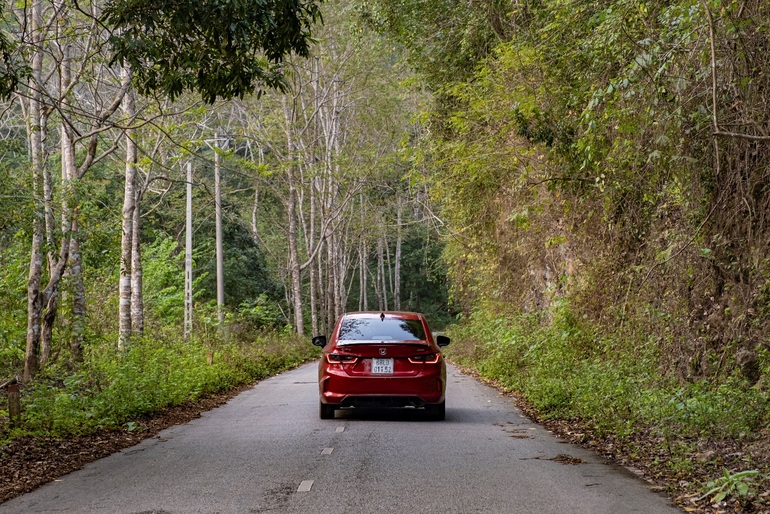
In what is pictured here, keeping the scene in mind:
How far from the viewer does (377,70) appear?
37.6m

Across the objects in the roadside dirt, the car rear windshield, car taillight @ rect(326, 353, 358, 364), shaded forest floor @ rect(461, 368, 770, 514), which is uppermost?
the car rear windshield

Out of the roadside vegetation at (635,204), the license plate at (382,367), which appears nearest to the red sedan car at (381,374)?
the license plate at (382,367)

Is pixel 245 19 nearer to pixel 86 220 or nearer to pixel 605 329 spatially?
pixel 86 220

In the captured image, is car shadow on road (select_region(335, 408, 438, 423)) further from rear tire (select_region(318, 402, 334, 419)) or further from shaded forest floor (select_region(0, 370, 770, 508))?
shaded forest floor (select_region(0, 370, 770, 508))

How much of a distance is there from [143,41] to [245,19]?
4.36 ft

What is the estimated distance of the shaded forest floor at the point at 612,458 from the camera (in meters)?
7.27

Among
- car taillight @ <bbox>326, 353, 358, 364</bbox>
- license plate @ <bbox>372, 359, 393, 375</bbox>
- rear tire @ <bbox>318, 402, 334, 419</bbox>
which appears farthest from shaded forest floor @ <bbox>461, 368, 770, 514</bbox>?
rear tire @ <bbox>318, 402, 334, 419</bbox>

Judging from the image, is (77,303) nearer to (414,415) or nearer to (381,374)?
(381,374)

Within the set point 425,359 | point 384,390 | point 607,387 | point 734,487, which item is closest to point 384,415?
point 384,390

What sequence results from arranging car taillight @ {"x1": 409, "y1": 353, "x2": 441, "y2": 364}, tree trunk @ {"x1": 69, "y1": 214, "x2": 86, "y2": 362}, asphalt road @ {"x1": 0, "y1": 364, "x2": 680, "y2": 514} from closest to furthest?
asphalt road @ {"x1": 0, "y1": 364, "x2": 680, "y2": 514} → car taillight @ {"x1": 409, "y1": 353, "x2": 441, "y2": 364} → tree trunk @ {"x1": 69, "y1": 214, "x2": 86, "y2": 362}

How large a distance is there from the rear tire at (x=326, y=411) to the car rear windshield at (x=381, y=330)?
99cm

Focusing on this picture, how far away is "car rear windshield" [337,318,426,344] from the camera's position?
508 inches

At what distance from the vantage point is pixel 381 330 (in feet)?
43.1

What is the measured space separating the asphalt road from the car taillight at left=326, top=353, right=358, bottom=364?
889mm
